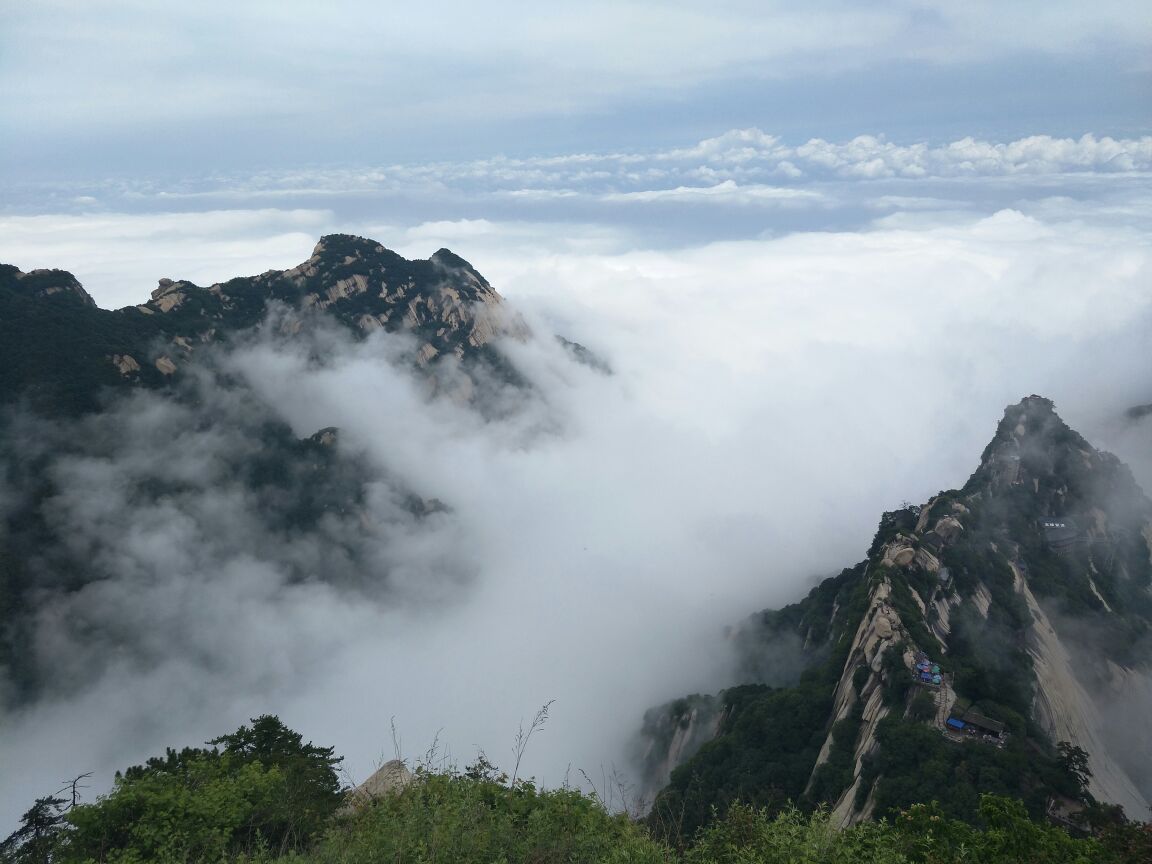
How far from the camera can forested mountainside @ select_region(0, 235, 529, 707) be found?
89.1m

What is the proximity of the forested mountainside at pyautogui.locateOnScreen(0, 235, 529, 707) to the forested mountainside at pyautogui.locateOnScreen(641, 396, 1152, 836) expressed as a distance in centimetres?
6747

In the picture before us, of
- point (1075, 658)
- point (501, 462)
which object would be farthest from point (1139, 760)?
point (501, 462)

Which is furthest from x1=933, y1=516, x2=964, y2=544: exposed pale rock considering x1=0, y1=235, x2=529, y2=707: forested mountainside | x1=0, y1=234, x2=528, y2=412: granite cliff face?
x1=0, y1=234, x2=528, y2=412: granite cliff face

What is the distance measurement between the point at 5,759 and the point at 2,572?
19327 millimetres

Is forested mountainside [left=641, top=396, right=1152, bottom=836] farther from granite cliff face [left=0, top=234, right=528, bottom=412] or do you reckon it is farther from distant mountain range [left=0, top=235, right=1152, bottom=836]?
granite cliff face [left=0, top=234, right=528, bottom=412]

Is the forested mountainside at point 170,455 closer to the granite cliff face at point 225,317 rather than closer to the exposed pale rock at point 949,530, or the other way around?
the granite cliff face at point 225,317

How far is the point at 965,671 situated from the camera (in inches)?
2096

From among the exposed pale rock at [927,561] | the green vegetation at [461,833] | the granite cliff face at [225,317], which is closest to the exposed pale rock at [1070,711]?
the exposed pale rock at [927,561]

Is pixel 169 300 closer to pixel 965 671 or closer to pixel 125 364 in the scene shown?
pixel 125 364

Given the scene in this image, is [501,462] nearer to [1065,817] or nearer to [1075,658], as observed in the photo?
[1075,658]

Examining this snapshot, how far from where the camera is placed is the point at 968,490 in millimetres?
94312

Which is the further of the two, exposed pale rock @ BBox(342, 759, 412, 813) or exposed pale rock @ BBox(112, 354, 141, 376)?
exposed pale rock @ BBox(112, 354, 141, 376)

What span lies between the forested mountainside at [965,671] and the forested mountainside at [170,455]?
67467 mm

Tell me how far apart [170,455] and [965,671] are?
10935cm
